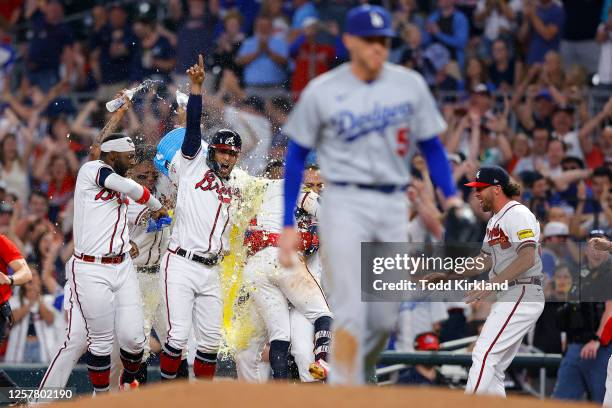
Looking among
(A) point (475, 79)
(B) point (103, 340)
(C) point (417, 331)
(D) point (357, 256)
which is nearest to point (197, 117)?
(B) point (103, 340)

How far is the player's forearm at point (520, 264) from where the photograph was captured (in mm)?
9117

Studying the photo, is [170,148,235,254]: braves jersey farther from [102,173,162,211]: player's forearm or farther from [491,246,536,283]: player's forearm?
[491,246,536,283]: player's forearm

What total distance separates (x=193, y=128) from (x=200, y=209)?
1.99 feet

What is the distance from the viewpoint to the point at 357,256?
6.55 metres

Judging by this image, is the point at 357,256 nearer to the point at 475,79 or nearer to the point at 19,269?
the point at 19,269

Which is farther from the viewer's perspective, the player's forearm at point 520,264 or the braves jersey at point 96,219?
the player's forearm at point 520,264

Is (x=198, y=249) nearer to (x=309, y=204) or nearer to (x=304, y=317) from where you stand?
(x=309, y=204)

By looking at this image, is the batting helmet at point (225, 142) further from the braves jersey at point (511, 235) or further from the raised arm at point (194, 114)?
the braves jersey at point (511, 235)

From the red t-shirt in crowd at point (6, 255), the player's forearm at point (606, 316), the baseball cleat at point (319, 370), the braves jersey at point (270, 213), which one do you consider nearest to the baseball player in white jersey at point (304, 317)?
the baseball cleat at point (319, 370)

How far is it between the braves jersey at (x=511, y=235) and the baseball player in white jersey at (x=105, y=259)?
259cm

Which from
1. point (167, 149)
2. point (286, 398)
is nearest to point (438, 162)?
point (286, 398)

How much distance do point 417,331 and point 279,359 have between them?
2.79 metres

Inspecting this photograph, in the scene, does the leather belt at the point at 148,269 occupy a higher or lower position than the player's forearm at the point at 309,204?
lower

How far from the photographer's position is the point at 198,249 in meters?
9.07
